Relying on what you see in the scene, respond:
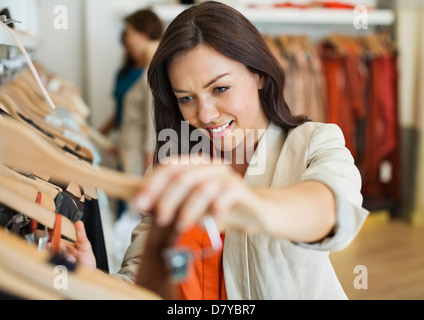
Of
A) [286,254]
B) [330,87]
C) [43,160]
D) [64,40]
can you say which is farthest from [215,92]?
[64,40]

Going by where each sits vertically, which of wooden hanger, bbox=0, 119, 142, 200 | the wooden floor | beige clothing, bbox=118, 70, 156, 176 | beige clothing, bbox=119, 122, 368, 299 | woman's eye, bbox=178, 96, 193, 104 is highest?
wooden hanger, bbox=0, 119, 142, 200

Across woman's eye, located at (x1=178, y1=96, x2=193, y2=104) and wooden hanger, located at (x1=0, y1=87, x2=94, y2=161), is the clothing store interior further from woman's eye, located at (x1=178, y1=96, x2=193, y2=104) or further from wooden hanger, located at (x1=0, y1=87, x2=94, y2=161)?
woman's eye, located at (x1=178, y1=96, x2=193, y2=104)

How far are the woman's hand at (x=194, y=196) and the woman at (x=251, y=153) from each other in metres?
0.11

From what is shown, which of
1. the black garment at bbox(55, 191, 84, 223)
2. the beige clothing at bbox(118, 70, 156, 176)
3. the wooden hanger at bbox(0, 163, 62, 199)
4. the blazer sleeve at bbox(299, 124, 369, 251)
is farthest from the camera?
the beige clothing at bbox(118, 70, 156, 176)

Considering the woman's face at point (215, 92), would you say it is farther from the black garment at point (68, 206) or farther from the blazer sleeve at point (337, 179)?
the black garment at point (68, 206)

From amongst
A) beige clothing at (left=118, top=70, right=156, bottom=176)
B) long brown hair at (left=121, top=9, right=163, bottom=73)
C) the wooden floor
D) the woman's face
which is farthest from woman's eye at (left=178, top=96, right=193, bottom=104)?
long brown hair at (left=121, top=9, right=163, bottom=73)

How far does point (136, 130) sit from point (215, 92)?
2.23m

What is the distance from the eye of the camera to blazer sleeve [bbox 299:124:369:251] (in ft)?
2.33

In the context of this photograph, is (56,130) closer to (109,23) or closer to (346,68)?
(109,23)

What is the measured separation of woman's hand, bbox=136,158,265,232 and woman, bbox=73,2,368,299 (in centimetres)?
11
